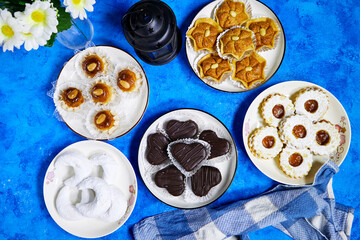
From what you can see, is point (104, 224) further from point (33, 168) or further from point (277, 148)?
point (277, 148)

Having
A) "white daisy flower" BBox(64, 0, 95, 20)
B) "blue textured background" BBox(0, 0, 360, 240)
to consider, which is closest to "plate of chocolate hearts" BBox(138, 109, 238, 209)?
"blue textured background" BBox(0, 0, 360, 240)

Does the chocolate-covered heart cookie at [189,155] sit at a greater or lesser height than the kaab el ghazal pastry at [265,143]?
lesser

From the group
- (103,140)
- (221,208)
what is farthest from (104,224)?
(221,208)

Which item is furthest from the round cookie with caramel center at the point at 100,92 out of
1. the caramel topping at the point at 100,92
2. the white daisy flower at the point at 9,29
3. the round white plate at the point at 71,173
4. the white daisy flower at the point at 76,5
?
the white daisy flower at the point at 9,29

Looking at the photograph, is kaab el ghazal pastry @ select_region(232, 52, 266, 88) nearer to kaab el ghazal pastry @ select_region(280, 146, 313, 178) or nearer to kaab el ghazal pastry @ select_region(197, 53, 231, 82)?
kaab el ghazal pastry @ select_region(197, 53, 231, 82)

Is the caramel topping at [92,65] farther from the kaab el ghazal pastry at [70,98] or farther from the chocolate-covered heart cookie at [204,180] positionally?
the chocolate-covered heart cookie at [204,180]

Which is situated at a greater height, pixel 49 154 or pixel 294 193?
pixel 294 193
